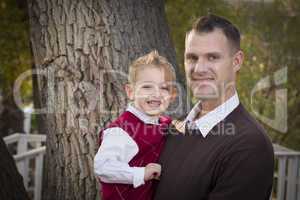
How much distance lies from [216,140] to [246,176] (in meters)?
0.24

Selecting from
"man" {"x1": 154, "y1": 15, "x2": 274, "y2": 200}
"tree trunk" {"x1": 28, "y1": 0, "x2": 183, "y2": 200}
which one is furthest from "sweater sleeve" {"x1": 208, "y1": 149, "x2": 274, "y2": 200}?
"tree trunk" {"x1": 28, "y1": 0, "x2": 183, "y2": 200}

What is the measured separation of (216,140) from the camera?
1958mm

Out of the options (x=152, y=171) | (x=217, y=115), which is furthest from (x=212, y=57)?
(x=152, y=171)

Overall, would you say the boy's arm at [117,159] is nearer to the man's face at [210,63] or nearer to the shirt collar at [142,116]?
the shirt collar at [142,116]

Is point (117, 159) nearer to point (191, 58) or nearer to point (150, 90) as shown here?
point (150, 90)

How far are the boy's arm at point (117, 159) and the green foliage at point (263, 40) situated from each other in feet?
12.2

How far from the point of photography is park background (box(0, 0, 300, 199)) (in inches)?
126

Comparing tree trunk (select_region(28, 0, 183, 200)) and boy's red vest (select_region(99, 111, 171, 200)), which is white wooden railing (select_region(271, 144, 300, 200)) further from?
boy's red vest (select_region(99, 111, 171, 200))

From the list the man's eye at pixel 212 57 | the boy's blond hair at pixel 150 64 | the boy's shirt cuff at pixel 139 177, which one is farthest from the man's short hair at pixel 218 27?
the boy's shirt cuff at pixel 139 177

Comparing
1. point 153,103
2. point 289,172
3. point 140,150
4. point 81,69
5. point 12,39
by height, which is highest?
point 12,39

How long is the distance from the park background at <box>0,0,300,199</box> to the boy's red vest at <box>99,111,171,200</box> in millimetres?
700

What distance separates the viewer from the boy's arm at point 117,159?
2.31 metres

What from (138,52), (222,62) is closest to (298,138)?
(138,52)

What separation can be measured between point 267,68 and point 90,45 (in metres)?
5.32
